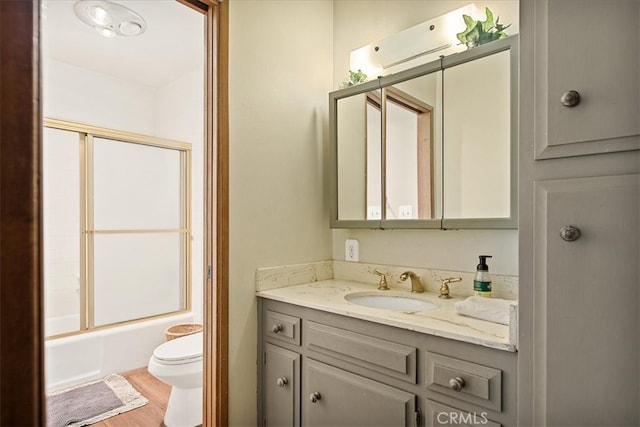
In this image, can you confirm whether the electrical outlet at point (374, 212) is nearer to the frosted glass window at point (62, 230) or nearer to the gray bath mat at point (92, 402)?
the gray bath mat at point (92, 402)

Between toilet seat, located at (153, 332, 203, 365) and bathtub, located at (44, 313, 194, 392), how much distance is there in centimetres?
79

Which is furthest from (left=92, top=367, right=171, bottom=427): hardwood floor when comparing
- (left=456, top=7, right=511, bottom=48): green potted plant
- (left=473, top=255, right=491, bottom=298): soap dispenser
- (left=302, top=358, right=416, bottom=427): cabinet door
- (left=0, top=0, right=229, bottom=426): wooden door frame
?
(left=456, top=7, right=511, bottom=48): green potted plant

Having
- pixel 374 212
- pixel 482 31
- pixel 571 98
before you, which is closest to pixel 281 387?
pixel 374 212

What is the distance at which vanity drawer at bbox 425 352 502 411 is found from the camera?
104cm

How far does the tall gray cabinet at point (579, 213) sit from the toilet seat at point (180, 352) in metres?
1.64

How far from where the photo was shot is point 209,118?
165 cm

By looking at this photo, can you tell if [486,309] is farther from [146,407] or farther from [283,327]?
[146,407]

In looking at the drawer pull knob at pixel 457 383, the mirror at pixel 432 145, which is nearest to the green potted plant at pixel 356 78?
the mirror at pixel 432 145

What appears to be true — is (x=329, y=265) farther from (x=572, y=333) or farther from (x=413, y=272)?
(x=572, y=333)

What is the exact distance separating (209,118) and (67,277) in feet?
6.74

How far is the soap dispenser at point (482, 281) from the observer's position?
1.47m

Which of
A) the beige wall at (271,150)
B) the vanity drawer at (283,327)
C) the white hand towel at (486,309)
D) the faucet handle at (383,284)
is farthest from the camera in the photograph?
the faucet handle at (383,284)

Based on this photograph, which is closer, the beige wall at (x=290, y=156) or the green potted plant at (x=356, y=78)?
the beige wall at (x=290, y=156)

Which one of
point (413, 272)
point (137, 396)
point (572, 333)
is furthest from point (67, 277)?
point (572, 333)
